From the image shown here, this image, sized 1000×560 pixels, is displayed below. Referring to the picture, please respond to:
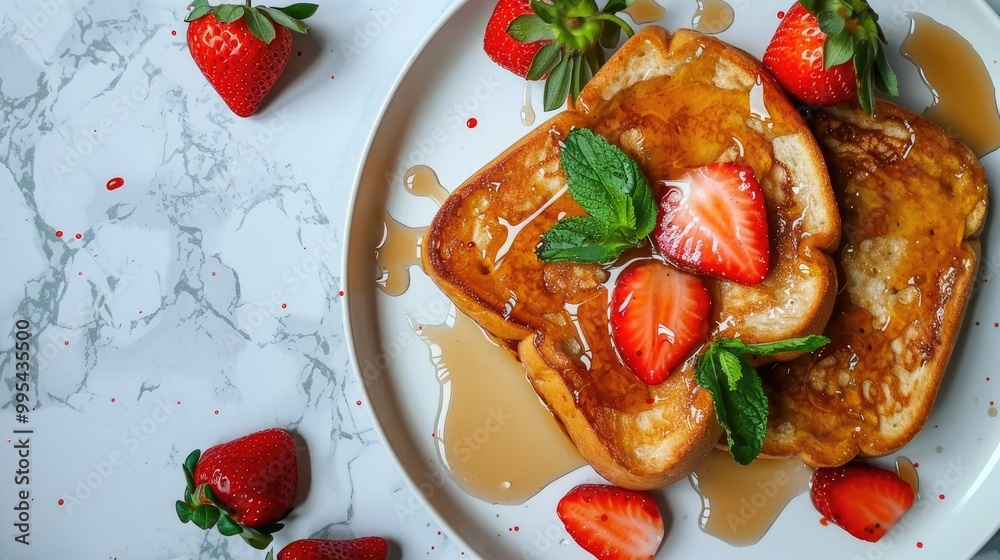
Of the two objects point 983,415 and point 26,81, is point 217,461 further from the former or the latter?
point 983,415

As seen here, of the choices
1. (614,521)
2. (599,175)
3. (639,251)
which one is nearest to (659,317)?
(639,251)

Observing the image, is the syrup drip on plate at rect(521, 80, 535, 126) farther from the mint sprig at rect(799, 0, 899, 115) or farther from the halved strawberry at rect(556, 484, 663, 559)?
the halved strawberry at rect(556, 484, 663, 559)

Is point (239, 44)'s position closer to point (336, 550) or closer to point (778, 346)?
point (336, 550)

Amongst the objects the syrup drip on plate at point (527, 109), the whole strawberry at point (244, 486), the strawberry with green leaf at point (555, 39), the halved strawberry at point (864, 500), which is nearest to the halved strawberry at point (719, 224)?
the strawberry with green leaf at point (555, 39)

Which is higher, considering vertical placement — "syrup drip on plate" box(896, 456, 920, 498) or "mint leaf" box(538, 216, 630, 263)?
"mint leaf" box(538, 216, 630, 263)

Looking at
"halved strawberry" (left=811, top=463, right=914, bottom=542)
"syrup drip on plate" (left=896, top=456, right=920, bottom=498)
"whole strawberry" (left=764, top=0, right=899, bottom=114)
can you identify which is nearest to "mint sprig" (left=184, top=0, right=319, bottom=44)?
"whole strawberry" (left=764, top=0, right=899, bottom=114)

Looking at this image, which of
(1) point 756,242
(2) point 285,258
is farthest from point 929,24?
(2) point 285,258
